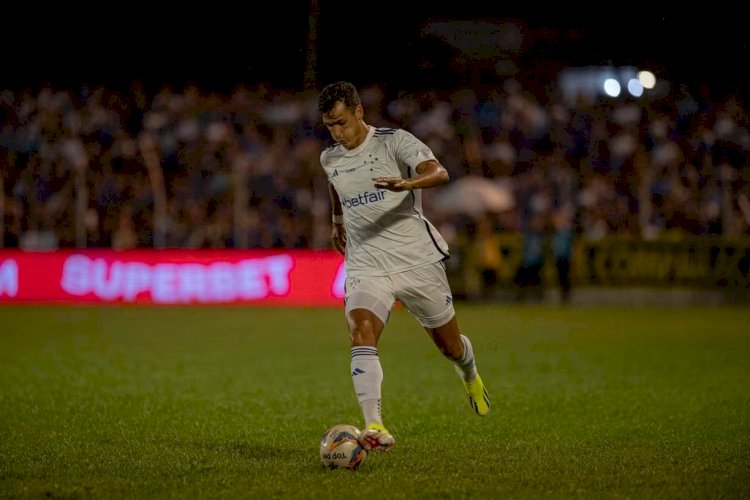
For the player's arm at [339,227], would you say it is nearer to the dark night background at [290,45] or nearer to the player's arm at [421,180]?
the player's arm at [421,180]

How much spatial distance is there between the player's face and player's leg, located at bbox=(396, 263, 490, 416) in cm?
100

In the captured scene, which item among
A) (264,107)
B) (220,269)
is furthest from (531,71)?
(220,269)

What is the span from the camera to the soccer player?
709 centimetres

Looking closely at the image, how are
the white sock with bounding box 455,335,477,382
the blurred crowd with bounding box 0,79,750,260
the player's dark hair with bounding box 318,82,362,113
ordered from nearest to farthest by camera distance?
the player's dark hair with bounding box 318,82,362,113, the white sock with bounding box 455,335,477,382, the blurred crowd with bounding box 0,79,750,260

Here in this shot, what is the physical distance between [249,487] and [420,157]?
8.17 ft

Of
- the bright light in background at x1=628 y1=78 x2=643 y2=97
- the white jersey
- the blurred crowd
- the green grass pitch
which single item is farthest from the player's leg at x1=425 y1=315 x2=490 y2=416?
the blurred crowd

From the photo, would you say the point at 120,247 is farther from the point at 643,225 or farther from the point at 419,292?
the point at 419,292

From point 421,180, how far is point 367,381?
1.33m

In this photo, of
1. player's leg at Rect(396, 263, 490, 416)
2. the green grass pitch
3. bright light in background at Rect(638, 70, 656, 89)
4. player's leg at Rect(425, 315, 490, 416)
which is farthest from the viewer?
bright light in background at Rect(638, 70, 656, 89)

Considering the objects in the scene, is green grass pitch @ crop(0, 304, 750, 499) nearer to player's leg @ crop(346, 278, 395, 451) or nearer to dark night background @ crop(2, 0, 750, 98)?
player's leg @ crop(346, 278, 395, 451)

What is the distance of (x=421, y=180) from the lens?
22.0 feet

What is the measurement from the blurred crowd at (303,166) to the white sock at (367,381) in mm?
15753

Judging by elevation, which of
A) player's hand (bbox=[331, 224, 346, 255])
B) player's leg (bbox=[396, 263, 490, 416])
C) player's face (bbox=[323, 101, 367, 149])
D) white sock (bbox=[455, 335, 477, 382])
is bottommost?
white sock (bbox=[455, 335, 477, 382])

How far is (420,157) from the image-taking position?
23.3 feet
